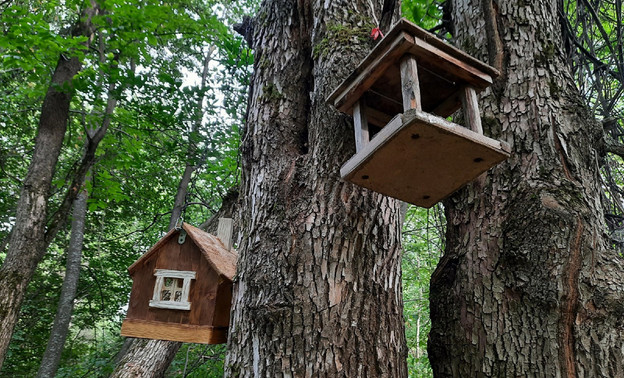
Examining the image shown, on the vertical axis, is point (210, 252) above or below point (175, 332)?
above

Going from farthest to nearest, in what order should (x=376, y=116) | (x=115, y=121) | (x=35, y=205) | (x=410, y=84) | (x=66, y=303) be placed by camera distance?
(x=115, y=121) → (x=66, y=303) → (x=35, y=205) → (x=376, y=116) → (x=410, y=84)

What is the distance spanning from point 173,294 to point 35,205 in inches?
120

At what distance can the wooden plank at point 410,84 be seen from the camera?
118 cm

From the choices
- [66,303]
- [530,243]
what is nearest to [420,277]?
[66,303]

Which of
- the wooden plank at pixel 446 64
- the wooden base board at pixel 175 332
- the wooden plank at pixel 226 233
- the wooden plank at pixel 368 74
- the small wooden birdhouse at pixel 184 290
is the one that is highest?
the wooden plank at pixel 446 64

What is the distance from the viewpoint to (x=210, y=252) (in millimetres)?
2162

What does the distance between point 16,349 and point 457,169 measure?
322 inches

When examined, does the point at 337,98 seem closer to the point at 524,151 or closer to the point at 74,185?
the point at 524,151

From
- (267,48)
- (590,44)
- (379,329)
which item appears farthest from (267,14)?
(590,44)

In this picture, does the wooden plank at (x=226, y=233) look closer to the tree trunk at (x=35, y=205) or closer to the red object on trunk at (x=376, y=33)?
the red object on trunk at (x=376, y=33)

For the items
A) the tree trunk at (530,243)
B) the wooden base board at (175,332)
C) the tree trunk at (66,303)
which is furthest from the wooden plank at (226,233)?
the tree trunk at (66,303)

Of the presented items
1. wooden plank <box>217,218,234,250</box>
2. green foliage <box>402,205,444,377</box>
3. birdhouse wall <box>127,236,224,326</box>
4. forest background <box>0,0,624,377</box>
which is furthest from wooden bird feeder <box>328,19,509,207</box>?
green foliage <box>402,205,444,377</box>

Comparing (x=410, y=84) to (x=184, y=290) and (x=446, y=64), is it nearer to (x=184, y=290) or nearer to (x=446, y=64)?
(x=446, y=64)

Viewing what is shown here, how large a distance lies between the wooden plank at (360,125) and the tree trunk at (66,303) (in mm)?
5019
